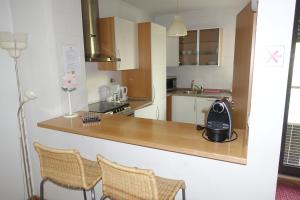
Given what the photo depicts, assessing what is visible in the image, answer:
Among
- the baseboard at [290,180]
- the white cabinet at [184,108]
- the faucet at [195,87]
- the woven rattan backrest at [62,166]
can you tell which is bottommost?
the baseboard at [290,180]

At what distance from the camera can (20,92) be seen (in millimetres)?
2021

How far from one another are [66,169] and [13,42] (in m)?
1.19

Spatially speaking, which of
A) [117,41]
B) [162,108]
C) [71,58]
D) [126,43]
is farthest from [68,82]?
[162,108]

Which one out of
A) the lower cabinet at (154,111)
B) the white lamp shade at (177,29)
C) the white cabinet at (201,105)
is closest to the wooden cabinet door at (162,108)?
the lower cabinet at (154,111)

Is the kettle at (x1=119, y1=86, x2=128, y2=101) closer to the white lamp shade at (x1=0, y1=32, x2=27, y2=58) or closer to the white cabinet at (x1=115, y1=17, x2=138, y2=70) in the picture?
the white cabinet at (x1=115, y1=17, x2=138, y2=70)

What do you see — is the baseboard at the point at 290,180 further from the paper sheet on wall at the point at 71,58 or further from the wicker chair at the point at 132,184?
the paper sheet on wall at the point at 71,58

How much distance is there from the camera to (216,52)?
4215 millimetres

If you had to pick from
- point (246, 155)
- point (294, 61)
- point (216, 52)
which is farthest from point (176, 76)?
point (246, 155)

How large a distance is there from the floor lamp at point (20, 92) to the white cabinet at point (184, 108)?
2.87 m

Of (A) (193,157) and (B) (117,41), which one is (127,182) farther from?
(B) (117,41)

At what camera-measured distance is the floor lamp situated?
176 cm

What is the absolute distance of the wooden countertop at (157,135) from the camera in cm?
122

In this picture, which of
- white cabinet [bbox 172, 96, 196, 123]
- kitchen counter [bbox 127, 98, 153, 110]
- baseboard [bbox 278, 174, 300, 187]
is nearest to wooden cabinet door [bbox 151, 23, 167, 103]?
kitchen counter [bbox 127, 98, 153, 110]

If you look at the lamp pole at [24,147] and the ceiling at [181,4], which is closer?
the lamp pole at [24,147]
